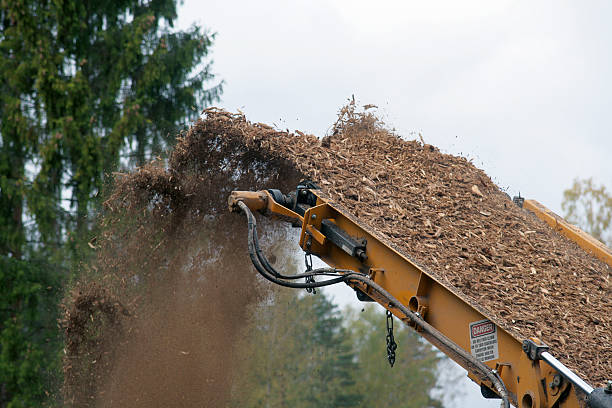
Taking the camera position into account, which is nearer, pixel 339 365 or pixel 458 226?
pixel 458 226

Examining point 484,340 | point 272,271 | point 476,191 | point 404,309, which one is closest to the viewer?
point 484,340

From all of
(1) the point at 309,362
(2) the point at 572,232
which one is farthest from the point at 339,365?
(2) the point at 572,232

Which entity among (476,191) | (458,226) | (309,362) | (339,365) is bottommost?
(458,226)

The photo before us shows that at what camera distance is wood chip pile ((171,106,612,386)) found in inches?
147

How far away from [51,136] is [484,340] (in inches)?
413

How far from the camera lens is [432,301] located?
147 inches

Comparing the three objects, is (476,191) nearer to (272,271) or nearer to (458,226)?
(458,226)

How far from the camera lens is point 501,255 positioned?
4406 millimetres

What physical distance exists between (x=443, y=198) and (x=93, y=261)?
342 centimetres

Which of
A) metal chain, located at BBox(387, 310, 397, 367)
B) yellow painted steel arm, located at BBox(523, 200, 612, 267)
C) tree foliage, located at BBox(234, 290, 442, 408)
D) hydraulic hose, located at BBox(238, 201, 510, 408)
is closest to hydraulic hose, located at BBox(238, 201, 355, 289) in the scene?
hydraulic hose, located at BBox(238, 201, 510, 408)

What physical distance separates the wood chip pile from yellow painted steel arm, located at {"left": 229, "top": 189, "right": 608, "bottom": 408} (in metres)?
0.08

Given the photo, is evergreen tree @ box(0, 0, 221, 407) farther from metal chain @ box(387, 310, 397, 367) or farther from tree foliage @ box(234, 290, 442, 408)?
metal chain @ box(387, 310, 397, 367)

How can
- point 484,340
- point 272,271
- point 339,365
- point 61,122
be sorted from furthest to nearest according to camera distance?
point 339,365
point 61,122
point 272,271
point 484,340

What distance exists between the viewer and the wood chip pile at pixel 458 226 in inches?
147
